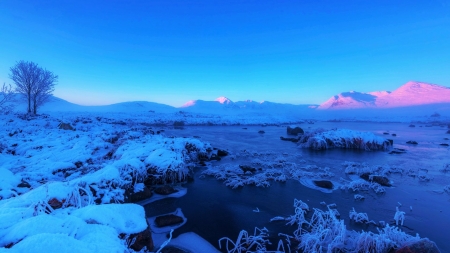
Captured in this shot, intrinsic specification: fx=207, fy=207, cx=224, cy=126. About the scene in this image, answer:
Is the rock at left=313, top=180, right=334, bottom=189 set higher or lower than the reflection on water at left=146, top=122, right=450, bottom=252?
higher

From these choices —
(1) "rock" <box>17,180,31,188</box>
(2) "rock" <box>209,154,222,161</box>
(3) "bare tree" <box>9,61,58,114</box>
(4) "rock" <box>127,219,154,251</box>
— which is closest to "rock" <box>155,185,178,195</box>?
(1) "rock" <box>17,180,31,188</box>

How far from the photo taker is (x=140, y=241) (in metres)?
4.04

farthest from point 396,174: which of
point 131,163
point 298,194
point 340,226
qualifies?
point 131,163

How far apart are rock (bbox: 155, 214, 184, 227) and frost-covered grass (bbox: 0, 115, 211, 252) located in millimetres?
1408

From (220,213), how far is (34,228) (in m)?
5.45

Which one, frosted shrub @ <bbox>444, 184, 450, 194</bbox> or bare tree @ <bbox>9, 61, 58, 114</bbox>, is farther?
bare tree @ <bbox>9, 61, 58, 114</bbox>

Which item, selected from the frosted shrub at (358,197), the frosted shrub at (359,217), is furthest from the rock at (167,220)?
the frosted shrub at (358,197)

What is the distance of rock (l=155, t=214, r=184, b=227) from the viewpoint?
6.36 metres

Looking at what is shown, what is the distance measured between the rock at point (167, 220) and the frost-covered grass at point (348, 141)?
53.6 ft

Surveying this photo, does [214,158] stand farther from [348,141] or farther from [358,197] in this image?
[348,141]

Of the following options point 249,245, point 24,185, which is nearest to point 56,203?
point 24,185

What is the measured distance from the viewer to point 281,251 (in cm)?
504

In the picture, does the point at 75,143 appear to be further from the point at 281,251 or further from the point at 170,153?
the point at 281,251

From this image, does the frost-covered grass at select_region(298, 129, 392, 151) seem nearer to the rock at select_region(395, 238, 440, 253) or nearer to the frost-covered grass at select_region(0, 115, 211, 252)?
the frost-covered grass at select_region(0, 115, 211, 252)
